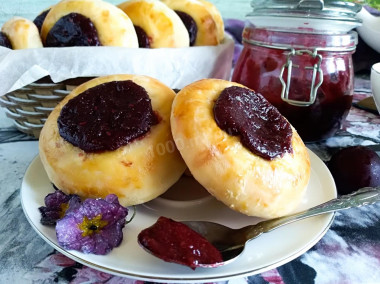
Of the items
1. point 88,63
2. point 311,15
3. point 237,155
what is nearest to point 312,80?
point 311,15

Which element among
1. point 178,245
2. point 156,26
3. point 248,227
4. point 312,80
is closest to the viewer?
point 178,245

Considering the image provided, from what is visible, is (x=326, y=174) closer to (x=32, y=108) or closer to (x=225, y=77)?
(x=225, y=77)

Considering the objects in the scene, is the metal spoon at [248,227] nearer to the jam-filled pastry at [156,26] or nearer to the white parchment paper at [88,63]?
the white parchment paper at [88,63]

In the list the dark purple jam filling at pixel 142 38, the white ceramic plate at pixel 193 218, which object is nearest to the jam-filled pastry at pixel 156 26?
the dark purple jam filling at pixel 142 38

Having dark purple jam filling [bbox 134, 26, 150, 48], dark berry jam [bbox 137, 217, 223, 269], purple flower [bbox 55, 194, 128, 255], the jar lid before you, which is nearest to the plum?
the jar lid

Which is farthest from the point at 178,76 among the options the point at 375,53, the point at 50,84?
the point at 375,53

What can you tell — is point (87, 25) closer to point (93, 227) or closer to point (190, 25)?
point (190, 25)
